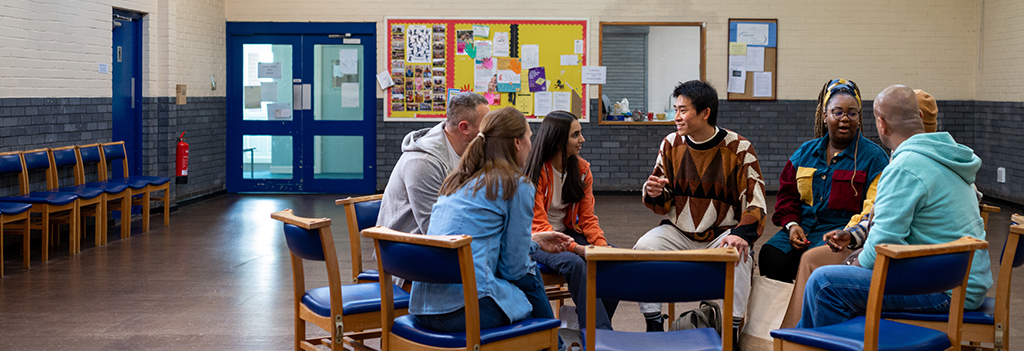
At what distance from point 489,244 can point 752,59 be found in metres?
7.51

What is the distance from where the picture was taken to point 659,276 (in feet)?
7.00

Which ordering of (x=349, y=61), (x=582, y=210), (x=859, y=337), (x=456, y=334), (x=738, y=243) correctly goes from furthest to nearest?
(x=349, y=61) → (x=582, y=210) → (x=738, y=243) → (x=456, y=334) → (x=859, y=337)

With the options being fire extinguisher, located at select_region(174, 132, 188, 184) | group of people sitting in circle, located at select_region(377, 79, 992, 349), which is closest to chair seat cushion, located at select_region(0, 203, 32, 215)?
fire extinguisher, located at select_region(174, 132, 188, 184)

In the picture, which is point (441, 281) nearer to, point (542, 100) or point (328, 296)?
point (328, 296)

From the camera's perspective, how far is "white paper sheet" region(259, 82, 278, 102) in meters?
9.47

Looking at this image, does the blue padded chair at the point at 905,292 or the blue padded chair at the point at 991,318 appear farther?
the blue padded chair at the point at 991,318

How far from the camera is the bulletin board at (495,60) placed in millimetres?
9219

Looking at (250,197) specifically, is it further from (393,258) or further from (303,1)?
(393,258)

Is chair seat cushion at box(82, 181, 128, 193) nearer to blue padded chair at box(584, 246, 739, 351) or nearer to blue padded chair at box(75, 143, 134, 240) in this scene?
blue padded chair at box(75, 143, 134, 240)

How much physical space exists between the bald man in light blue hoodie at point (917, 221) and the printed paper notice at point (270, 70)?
7.92 metres

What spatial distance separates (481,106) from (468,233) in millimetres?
997

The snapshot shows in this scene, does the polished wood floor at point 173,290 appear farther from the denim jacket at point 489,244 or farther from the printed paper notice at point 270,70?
the printed paper notice at point 270,70

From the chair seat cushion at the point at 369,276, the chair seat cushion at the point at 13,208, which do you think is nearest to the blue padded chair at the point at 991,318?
the chair seat cushion at the point at 369,276

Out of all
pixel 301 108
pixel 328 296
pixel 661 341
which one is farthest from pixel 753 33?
pixel 661 341
